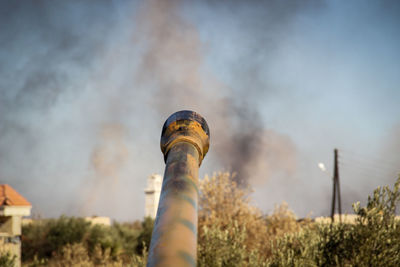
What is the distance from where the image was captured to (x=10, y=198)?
18.6 m

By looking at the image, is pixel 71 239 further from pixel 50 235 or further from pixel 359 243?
pixel 359 243

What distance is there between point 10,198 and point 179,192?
18.5 metres

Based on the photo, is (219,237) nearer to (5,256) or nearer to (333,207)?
(5,256)

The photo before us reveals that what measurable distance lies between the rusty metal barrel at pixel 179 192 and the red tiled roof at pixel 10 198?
17663mm

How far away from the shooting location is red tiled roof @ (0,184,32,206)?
18.2 m

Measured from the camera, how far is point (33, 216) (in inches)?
1380

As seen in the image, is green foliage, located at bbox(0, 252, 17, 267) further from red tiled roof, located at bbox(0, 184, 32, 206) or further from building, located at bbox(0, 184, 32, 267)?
red tiled roof, located at bbox(0, 184, 32, 206)

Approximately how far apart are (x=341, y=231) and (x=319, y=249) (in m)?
0.76

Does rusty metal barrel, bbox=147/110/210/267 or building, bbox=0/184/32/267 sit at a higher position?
building, bbox=0/184/32/267

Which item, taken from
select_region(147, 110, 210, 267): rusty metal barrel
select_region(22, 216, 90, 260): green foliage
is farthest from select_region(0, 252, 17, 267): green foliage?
select_region(147, 110, 210, 267): rusty metal barrel

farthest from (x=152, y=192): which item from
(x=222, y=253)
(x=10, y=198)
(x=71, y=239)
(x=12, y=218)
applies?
(x=222, y=253)

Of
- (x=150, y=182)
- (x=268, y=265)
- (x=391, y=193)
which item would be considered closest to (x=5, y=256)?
(x=268, y=265)

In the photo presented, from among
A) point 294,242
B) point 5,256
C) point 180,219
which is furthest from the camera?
point 5,256

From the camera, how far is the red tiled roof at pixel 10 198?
1825 cm
